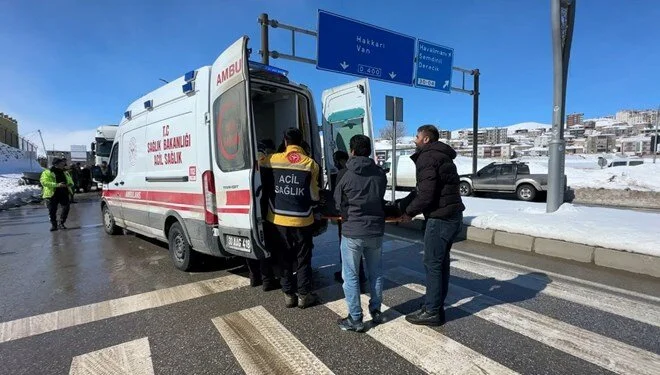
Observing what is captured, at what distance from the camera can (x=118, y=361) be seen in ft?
10.1

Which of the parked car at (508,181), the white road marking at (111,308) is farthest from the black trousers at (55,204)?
the parked car at (508,181)

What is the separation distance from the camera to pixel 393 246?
712cm

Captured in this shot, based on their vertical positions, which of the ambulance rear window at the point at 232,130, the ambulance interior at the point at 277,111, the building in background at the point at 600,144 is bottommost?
the ambulance rear window at the point at 232,130

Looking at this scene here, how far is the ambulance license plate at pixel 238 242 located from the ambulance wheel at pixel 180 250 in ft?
3.51

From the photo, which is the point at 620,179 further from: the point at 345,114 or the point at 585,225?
the point at 345,114

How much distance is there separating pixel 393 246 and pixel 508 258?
195 centimetres

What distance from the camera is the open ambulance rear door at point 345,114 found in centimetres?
659

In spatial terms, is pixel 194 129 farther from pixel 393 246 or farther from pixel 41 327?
pixel 393 246

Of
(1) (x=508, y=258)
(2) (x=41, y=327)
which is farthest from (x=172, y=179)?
(1) (x=508, y=258)

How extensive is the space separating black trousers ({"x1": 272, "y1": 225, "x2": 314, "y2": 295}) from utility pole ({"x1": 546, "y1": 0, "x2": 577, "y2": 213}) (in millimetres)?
6880

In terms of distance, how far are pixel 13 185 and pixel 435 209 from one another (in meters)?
26.5

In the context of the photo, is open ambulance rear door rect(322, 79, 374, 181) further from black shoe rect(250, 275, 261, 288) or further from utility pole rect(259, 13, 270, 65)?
utility pole rect(259, 13, 270, 65)

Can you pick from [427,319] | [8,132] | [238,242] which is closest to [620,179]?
[427,319]

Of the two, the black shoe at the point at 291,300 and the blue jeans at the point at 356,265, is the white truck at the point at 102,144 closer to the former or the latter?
the black shoe at the point at 291,300
